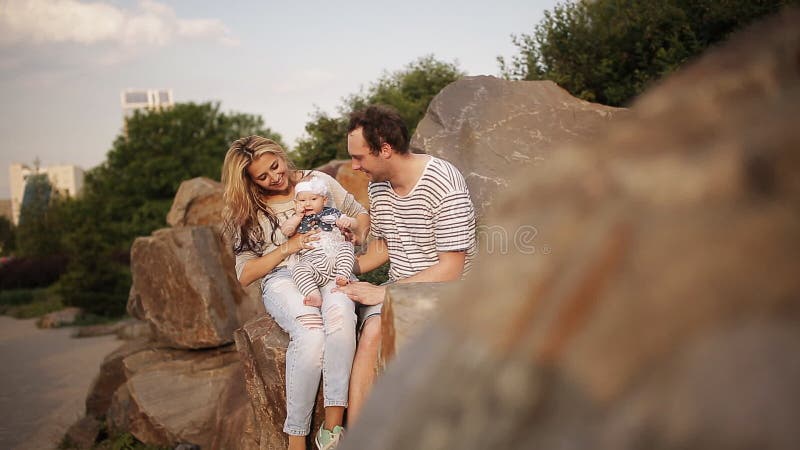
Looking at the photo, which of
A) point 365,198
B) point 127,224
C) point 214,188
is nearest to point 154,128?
point 127,224

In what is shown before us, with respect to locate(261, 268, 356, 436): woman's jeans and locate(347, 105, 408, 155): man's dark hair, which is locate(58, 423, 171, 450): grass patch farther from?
locate(347, 105, 408, 155): man's dark hair

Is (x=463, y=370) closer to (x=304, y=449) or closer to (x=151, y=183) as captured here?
(x=304, y=449)

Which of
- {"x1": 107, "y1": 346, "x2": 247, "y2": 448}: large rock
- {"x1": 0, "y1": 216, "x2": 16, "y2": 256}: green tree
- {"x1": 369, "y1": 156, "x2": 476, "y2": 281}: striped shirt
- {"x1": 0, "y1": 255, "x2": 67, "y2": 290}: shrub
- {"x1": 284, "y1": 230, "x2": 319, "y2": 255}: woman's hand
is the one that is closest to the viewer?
{"x1": 369, "y1": 156, "x2": 476, "y2": 281}: striped shirt

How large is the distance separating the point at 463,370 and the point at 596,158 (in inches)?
9.4

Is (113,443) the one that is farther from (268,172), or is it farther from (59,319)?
(59,319)

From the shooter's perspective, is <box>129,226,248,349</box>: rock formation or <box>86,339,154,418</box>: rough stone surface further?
<box>86,339,154,418</box>: rough stone surface

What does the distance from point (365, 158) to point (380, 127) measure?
20 centimetres

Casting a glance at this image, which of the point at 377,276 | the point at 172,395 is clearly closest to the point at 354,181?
the point at 377,276

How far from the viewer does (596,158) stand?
0.62 m

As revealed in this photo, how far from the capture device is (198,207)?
25.9ft

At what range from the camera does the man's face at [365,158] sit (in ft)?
12.7

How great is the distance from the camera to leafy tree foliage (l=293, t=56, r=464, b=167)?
10.6 meters

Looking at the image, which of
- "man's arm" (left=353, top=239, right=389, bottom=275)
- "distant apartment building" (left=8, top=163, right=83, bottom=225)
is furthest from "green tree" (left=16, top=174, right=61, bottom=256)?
"distant apartment building" (left=8, top=163, right=83, bottom=225)

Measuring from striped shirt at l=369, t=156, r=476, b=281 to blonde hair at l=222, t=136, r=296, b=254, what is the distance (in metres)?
0.78
